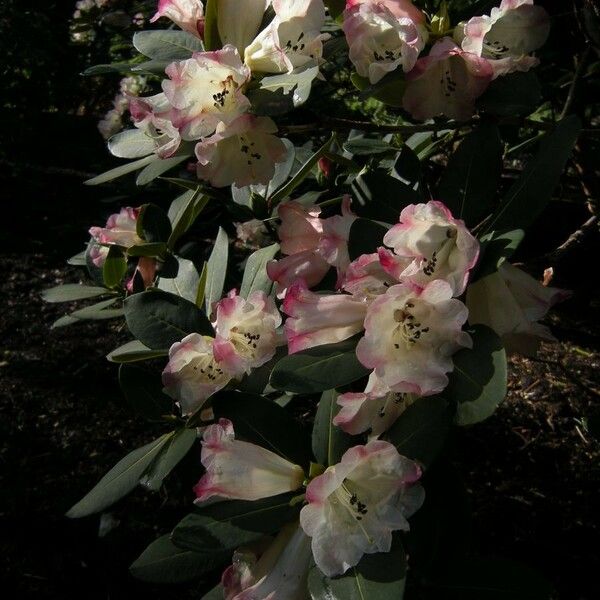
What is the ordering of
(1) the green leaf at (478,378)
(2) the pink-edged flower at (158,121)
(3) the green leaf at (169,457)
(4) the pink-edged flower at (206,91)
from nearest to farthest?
(1) the green leaf at (478,378)
(4) the pink-edged flower at (206,91)
(2) the pink-edged flower at (158,121)
(3) the green leaf at (169,457)

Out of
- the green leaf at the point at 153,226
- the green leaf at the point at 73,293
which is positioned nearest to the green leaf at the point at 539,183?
the green leaf at the point at 153,226

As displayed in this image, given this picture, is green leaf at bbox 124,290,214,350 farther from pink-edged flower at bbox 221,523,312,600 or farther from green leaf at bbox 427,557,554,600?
green leaf at bbox 427,557,554,600

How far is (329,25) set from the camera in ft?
4.15

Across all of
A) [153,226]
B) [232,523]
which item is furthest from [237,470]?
[153,226]

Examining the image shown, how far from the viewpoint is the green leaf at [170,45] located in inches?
44.5

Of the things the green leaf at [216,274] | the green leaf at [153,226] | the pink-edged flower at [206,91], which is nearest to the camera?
the pink-edged flower at [206,91]

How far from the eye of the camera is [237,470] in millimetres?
945

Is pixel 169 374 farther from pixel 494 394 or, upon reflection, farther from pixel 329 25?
pixel 329 25

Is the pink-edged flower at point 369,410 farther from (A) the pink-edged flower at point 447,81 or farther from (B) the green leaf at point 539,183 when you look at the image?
(A) the pink-edged flower at point 447,81

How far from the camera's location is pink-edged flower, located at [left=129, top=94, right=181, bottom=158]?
103 cm

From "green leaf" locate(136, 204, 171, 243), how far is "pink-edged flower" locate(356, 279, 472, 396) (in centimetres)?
70

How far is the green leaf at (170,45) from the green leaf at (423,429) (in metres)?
0.57

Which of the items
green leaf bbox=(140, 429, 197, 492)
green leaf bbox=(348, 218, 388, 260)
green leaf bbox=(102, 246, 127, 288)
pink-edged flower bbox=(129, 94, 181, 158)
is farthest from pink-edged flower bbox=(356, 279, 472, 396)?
green leaf bbox=(102, 246, 127, 288)

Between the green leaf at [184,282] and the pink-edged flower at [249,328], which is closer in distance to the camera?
the pink-edged flower at [249,328]
